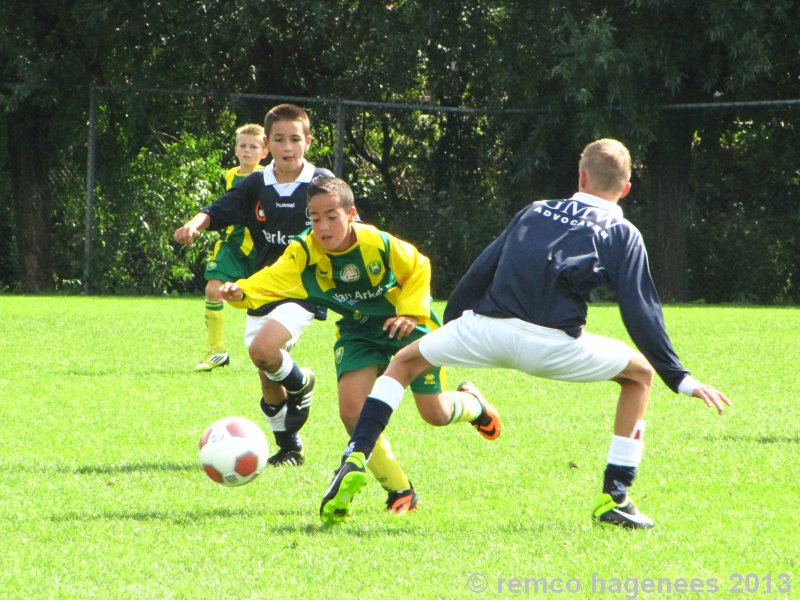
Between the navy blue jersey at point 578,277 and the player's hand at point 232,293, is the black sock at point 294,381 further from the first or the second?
the navy blue jersey at point 578,277

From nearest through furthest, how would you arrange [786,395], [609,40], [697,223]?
[786,395] → [609,40] → [697,223]

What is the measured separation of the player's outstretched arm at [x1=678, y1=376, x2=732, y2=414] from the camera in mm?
4336

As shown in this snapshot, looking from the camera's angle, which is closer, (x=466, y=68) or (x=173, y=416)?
(x=173, y=416)

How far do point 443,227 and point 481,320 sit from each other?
1315 cm

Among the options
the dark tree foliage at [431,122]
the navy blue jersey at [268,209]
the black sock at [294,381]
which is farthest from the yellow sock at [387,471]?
the dark tree foliage at [431,122]

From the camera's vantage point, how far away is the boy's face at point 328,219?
504 centimetres

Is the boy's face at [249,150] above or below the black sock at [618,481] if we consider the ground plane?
above

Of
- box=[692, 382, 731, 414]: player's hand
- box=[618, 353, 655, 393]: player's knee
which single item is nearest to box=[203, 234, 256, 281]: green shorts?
box=[618, 353, 655, 393]: player's knee

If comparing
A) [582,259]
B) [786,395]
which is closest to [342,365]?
[582,259]

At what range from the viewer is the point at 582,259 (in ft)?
15.0

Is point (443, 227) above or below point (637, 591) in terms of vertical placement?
below

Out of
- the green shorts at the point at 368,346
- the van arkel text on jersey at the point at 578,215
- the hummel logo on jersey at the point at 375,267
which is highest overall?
the van arkel text on jersey at the point at 578,215

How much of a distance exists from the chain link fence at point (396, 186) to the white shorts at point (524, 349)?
1223 cm

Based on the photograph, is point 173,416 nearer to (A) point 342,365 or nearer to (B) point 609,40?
(A) point 342,365
